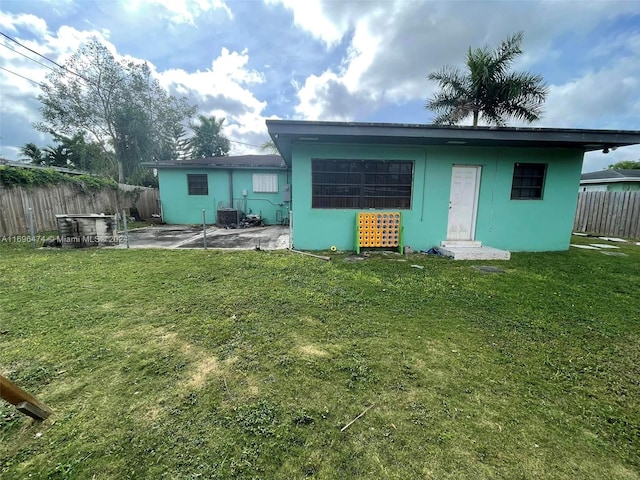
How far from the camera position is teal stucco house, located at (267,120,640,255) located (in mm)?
6301

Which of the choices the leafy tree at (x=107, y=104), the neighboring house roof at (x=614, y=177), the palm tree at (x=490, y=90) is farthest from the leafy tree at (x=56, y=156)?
the neighboring house roof at (x=614, y=177)

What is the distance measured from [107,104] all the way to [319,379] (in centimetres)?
2007

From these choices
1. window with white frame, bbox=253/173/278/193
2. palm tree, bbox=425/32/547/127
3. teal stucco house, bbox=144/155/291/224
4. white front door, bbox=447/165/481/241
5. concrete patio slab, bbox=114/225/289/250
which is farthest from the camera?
window with white frame, bbox=253/173/278/193

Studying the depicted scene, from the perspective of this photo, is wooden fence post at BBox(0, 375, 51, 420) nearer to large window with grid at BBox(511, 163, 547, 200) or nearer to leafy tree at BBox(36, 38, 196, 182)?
large window with grid at BBox(511, 163, 547, 200)

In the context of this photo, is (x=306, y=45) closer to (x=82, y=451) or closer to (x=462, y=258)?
(x=462, y=258)

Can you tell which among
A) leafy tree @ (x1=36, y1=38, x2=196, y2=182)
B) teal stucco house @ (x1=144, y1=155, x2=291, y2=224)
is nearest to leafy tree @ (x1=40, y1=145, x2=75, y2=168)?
leafy tree @ (x1=36, y1=38, x2=196, y2=182)

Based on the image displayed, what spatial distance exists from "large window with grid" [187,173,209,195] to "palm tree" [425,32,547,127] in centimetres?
1093

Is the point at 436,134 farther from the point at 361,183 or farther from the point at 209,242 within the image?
the point at 209,242

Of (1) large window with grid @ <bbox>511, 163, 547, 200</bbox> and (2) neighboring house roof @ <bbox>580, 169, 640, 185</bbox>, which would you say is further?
(2) neighboring house roof @ <bbox>580, 169, 640, 185</bbox>

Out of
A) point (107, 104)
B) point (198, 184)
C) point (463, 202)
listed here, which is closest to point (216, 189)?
point (198, 184)

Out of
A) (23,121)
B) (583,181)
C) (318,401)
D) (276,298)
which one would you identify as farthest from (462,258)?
(23,121)

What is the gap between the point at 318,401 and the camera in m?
1.79

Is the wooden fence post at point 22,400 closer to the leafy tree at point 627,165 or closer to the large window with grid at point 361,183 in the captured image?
the large window with grid at point 361,183

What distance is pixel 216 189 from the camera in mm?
11906
